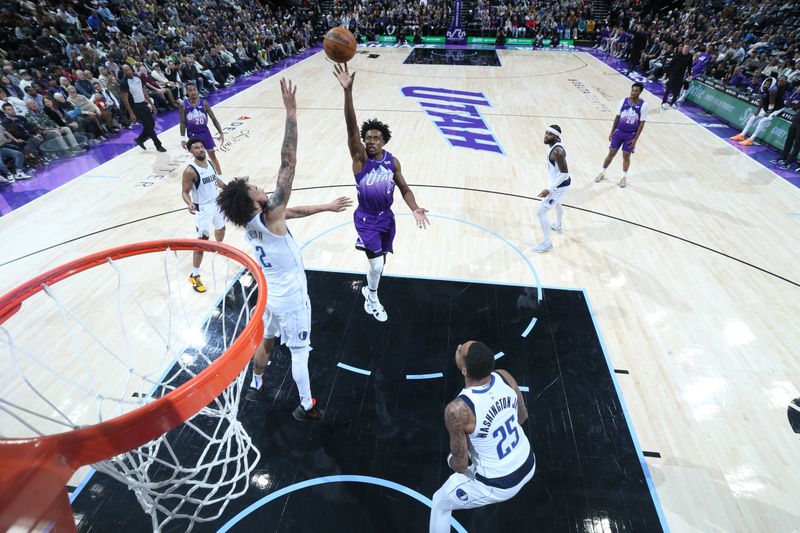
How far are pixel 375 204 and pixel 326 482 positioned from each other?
249 cm

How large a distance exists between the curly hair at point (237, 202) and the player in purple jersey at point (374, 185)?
4.74ft

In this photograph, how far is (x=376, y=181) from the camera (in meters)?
4.21

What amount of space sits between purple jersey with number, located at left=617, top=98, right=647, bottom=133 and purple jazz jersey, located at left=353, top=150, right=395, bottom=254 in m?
5.00

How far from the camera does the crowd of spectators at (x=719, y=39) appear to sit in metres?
12.4

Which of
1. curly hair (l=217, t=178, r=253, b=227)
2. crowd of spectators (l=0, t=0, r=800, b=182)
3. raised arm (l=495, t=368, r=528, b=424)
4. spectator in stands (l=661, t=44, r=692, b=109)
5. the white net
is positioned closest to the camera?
raised arm (l=495, t=368, r=528, b=424)

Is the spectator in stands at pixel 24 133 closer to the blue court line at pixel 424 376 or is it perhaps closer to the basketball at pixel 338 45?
the basketball at pixel 338 45

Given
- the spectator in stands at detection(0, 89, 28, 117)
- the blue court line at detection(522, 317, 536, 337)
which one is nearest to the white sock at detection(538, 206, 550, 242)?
the blue court line at detection(522, 317, 536, 337)

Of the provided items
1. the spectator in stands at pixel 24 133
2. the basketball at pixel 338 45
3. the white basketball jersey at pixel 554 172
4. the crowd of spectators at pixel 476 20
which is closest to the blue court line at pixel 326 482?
the white basketball jersey at pixel 554 172

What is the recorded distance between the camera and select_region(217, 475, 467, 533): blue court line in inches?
119

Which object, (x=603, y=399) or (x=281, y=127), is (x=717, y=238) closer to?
(x=603, y=399)

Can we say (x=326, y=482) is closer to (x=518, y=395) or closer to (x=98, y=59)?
(x=518, y=395)

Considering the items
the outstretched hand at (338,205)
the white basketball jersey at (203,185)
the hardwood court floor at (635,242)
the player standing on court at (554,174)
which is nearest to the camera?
the outstretched hand at (338,205)

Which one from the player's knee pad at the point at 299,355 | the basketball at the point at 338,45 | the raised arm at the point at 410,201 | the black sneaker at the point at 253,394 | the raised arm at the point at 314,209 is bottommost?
the black sneaker at the point at 253,394

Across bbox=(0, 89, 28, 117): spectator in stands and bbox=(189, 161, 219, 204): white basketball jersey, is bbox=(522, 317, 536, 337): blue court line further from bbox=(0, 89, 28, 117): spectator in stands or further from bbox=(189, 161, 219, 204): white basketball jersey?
bbox=(0, 89, 28, 117): spectator in stands
